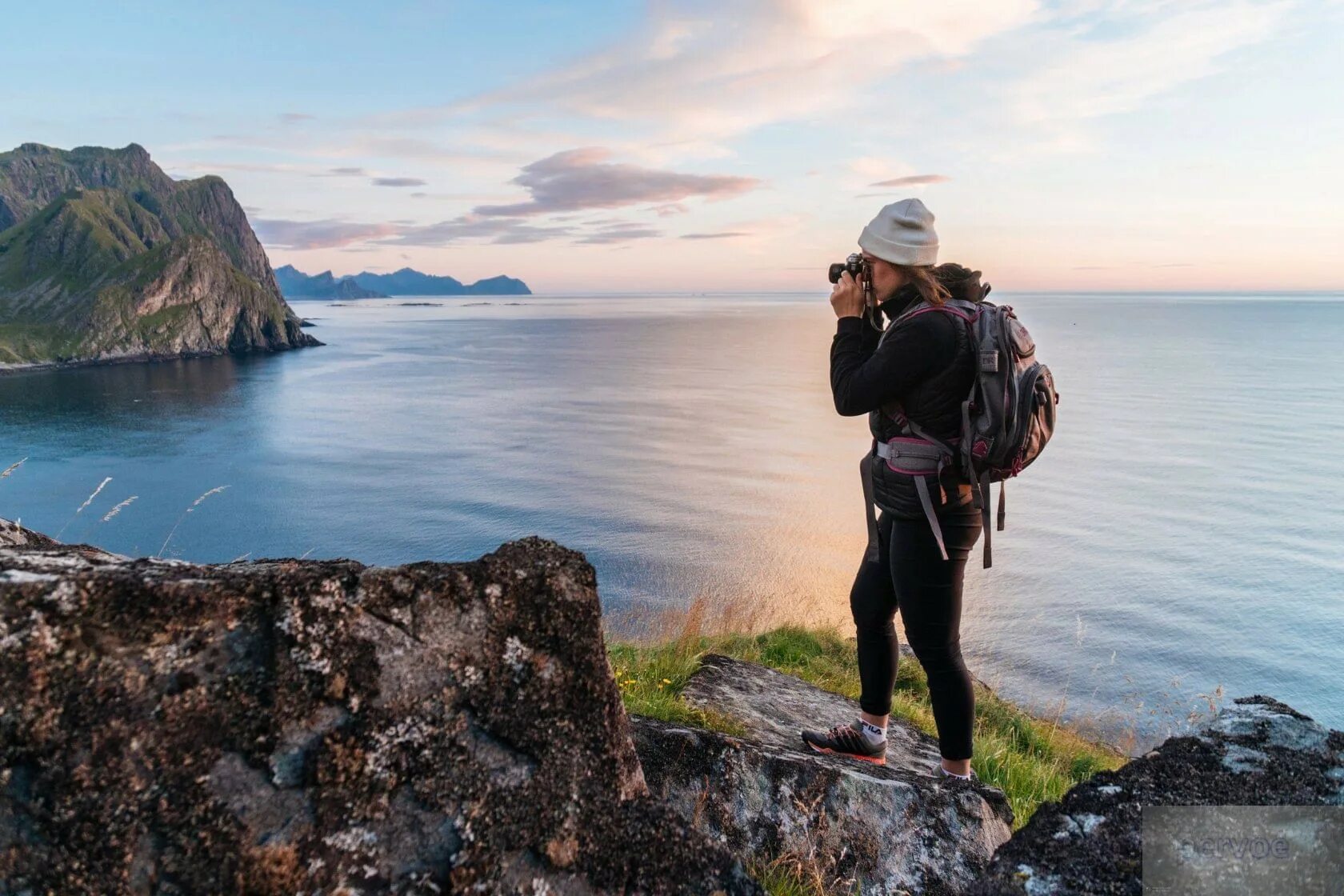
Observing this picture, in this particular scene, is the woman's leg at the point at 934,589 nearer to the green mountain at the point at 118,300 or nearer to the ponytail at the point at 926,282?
the ponytail at the point at 926,282

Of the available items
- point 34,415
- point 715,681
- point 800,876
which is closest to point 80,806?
point 800,876

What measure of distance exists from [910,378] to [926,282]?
576mm

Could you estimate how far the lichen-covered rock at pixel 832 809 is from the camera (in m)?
3.63

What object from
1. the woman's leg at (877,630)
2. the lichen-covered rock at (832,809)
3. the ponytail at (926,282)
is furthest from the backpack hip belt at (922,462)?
the lichen-covered rock at (832,809)

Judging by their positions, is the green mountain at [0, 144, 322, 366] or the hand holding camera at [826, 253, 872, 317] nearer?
the hand holding camera at [826, 253, 872, 317]

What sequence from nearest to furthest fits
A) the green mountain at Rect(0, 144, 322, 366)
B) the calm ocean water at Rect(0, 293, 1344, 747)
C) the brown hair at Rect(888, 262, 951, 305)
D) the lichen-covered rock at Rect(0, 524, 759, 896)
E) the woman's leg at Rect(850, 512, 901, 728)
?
the lichen-covered rock at Rect(0, 524, 759, 896)
the brown hair at Rect(888, 262, 951, 305)
the woman's leg at Rect(850, 512, 901, 728)
the calm ocean water at Rect(0, 293, 1344, 747)
the green mountain at Rect(0, 144, 322, 366)

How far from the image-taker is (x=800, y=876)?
3.47 m

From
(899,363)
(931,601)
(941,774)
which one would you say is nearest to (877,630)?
(931,601)

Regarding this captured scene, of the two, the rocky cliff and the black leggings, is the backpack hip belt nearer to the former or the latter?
the black leggings

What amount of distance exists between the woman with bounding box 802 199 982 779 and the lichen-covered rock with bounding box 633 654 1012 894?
1.56ft

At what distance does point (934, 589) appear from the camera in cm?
416

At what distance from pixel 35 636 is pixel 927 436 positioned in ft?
12.2

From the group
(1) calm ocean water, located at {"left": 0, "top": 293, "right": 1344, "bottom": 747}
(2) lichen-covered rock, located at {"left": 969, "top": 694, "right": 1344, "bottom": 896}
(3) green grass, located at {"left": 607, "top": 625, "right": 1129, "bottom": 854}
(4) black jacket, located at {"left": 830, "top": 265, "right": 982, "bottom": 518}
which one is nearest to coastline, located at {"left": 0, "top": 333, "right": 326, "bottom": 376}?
(1) calm ocean water, located at {"left": 0, "top": 293, "right": 1344, "bottom": 747}

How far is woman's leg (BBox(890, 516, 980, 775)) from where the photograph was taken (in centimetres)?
416
